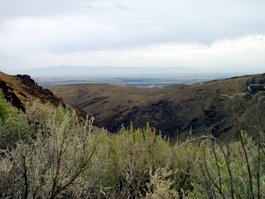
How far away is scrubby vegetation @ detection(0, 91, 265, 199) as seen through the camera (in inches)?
284

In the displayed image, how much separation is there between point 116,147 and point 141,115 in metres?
93.0

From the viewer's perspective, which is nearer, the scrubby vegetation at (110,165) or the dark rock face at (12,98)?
the scrubby vegetation at (110,165)

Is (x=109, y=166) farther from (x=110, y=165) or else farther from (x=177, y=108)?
(x=177, y=108)

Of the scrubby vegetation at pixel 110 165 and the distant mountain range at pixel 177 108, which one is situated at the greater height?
the scrubby vegetation at pixel 110 165

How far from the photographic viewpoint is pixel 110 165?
39.3ft

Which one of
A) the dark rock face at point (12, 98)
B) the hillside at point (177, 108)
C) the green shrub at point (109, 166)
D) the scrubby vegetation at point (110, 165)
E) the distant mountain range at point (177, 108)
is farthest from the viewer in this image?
the hillside at point (177, 108)

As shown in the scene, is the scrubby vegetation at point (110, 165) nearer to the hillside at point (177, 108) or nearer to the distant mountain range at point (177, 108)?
the distant mountain range at point (177, 108)

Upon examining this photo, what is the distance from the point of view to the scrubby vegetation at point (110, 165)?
7.22m

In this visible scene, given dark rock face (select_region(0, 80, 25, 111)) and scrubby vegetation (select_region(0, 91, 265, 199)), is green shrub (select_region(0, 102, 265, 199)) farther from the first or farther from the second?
dark rock face (select_region(0, 80, 25, 111))

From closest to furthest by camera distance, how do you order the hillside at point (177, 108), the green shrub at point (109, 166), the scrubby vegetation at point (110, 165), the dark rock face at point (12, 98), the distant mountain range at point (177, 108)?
the scrubby vegetation at point (110, 165) < the green shrub at point (109, 166) < the dark rock face at point (12, 98) < the distant mountain range at point (177, 108) < the hillside at point (177, 108)

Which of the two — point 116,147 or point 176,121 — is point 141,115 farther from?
point 116,147

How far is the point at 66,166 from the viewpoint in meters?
8.45

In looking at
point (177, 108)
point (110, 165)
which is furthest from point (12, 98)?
point (177, 108)

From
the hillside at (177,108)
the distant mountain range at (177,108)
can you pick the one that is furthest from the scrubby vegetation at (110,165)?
the hillside at (177,108)
